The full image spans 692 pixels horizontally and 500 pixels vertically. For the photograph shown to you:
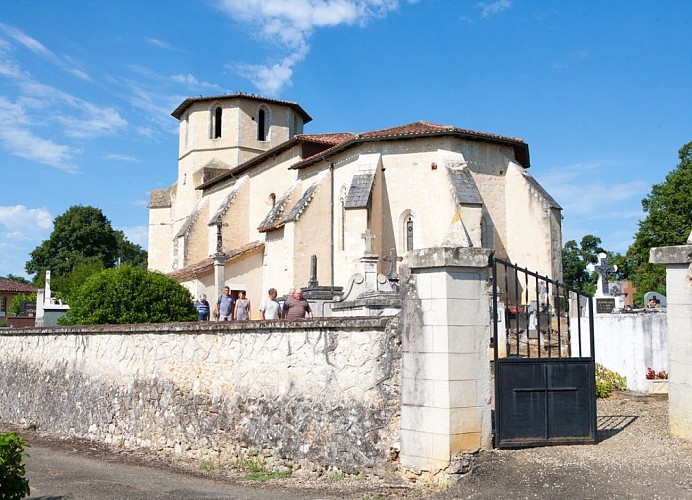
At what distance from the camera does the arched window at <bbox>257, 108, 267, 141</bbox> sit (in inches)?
1459

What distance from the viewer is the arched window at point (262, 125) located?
37.1 m

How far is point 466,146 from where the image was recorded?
24.0 meters

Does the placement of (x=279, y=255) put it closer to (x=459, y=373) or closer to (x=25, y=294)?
(x=459, y=373)

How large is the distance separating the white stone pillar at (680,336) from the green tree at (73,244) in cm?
5500

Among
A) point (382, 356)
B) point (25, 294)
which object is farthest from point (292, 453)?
point (25, 294)

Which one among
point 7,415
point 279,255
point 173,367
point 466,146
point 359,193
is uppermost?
point 466,146

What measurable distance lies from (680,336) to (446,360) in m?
3.27

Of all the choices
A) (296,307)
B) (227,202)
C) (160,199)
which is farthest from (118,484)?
(160,199)

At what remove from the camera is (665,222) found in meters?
35.3

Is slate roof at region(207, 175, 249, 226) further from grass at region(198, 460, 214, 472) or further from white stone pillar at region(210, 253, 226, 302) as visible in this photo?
grass at region(198, 460, 214, 472)

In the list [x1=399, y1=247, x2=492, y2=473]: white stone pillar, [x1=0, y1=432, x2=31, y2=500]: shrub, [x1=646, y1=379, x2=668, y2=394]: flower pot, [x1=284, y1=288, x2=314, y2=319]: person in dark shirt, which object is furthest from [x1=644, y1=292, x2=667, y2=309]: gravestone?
[x1=0, y1=432, x2=31, y2=500]: shrub

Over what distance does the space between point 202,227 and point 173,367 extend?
26.0 metres

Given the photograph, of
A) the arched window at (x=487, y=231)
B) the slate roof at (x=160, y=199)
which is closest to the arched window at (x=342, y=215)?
the arched window at (x=487, y=231)

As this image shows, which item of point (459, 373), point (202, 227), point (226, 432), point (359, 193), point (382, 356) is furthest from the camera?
point (202, 227)
